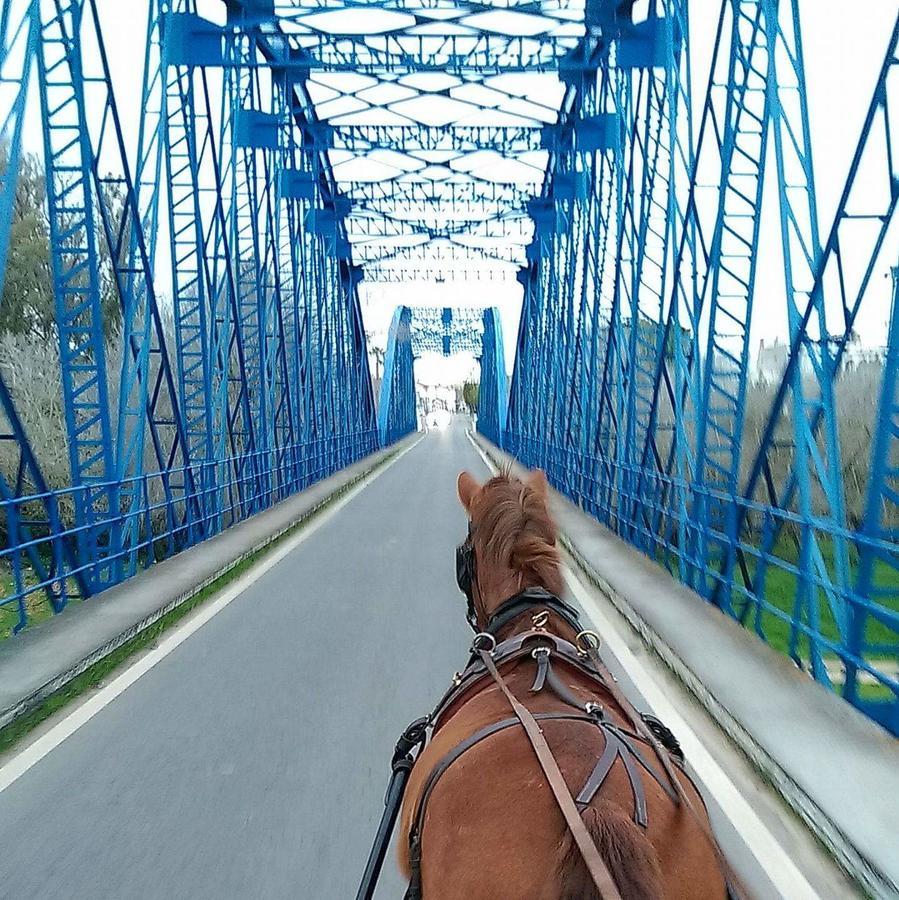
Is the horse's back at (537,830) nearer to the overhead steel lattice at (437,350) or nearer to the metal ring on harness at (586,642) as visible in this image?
the metal ring on harness at (586,642)

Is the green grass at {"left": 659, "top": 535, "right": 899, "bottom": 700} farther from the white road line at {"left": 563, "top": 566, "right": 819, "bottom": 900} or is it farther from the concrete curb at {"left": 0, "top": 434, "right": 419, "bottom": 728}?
the concrete curb at {"left": 0, "top": 434, "right": 419, "bottom": 728}

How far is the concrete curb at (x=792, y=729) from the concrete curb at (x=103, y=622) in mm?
3213

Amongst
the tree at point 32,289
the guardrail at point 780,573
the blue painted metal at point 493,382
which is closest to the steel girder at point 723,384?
the guardrail at point 780,573

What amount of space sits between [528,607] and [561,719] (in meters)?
0.80

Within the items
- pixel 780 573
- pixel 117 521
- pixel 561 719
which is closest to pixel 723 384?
pixel 780 573

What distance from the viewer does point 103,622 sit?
28.2ft

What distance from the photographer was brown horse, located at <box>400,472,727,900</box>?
1939mm

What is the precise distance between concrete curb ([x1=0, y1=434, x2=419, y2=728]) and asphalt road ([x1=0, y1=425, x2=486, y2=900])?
1.49 ft

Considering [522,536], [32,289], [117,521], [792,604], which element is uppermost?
[32,289]

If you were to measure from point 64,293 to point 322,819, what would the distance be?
7.80 metres

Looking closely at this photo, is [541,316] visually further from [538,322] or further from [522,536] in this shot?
[522,536]

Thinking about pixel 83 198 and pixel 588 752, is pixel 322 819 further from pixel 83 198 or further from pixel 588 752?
pixel 83 198

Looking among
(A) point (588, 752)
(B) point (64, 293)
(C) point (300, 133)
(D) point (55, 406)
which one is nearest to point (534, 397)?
(C) point (300, 133)

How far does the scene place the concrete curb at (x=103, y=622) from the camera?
6695 mm
